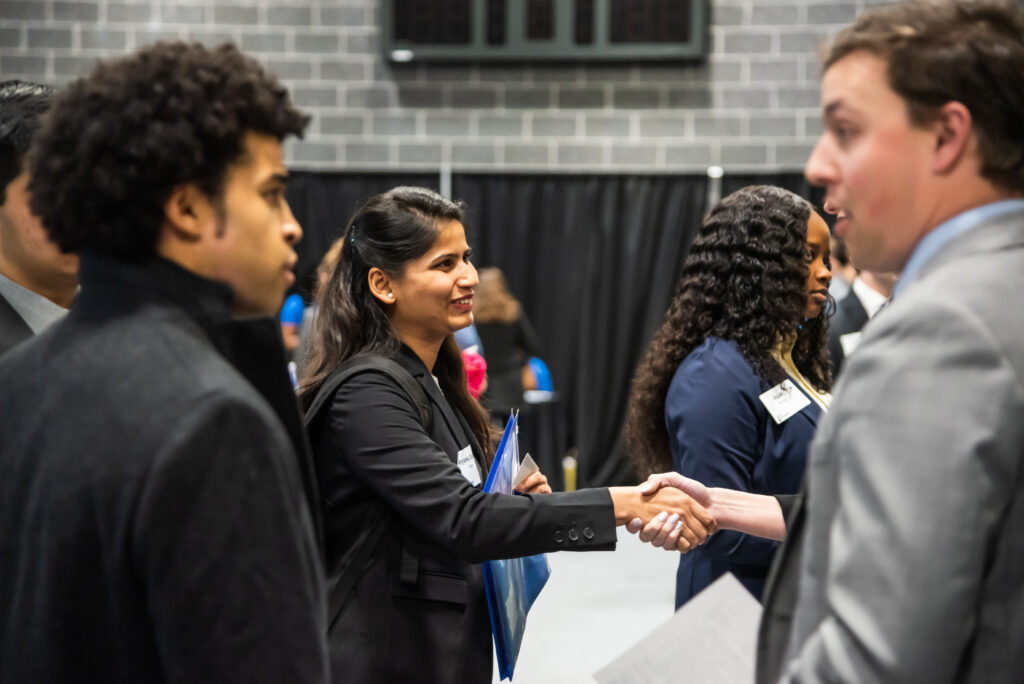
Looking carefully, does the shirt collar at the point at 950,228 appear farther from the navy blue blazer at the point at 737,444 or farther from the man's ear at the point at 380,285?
the man's ear at the point at 380,285

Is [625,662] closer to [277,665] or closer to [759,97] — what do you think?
[277,665]

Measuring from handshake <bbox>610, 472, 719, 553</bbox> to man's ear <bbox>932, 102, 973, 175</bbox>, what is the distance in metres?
1.01

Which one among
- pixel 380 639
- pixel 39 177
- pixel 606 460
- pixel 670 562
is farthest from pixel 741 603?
pixel 606 460

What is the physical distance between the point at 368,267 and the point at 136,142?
106 centimetres

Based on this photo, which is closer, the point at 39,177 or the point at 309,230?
the point at 39,177

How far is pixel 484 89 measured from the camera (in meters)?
7.43

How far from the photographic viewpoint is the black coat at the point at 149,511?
92 centimetres

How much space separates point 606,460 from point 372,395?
5816 millimetres

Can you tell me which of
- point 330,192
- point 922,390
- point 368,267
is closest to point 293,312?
point 330,192

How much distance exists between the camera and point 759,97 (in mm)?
7309

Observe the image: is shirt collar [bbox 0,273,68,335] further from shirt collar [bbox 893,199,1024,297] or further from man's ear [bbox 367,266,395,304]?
shirt collar [bbox 893,199,1024,297]

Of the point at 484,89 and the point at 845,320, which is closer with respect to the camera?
the point at 845,320

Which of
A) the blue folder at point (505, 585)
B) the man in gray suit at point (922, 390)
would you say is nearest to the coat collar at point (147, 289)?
the man in gray suit at point (922, 390)

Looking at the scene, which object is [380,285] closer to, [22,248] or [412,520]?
[412,520]
